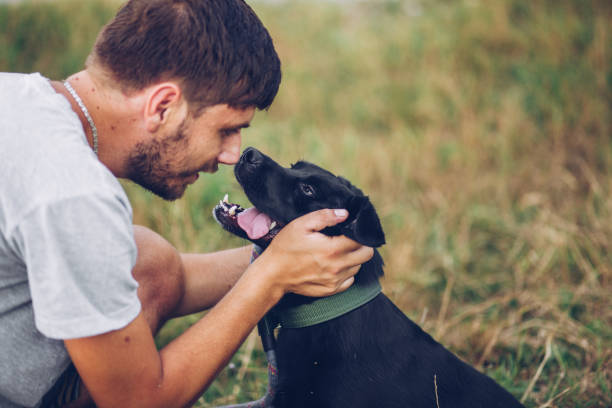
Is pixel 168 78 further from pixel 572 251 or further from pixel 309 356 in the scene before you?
pixel 572 251

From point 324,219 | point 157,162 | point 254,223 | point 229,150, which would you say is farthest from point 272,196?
point 157,162

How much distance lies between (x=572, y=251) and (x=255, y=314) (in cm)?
269

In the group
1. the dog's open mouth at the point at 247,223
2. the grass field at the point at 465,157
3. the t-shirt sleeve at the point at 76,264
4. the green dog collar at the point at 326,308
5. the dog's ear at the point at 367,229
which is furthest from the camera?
the grass field at the point at 465,157

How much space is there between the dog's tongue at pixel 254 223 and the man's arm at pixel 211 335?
31cm

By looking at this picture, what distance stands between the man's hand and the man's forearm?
58 centimetres

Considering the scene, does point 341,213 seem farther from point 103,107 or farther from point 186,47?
point 103,107

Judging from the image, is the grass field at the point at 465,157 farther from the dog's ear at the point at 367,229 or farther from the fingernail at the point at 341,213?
the fingernail at the point at 341,213

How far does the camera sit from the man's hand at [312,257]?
1.74 metres

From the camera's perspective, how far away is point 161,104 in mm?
1690

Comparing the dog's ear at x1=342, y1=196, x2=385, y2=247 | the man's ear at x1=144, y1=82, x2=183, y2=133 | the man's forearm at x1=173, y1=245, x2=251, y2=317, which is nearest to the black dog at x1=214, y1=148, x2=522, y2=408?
the dog's ear at x1=342, y1=196, x2=385, y2=247

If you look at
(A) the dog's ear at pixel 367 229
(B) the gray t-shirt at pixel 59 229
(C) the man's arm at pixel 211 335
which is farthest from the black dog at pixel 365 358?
(B) the gray t-shirt at pixel 59 229

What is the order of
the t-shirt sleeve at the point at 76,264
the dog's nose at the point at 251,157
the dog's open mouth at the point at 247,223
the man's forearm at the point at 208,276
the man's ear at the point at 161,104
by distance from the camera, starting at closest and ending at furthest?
the t-shirt sleeve at the point at 76,264, the man's ear at the point at 161,104, the dog's open mouth at the point at 247,223, the dog's nose at the point at 251,157, the man's forearm at the point at 208,276

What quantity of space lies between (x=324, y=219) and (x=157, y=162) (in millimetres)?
629

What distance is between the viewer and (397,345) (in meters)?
1.89
